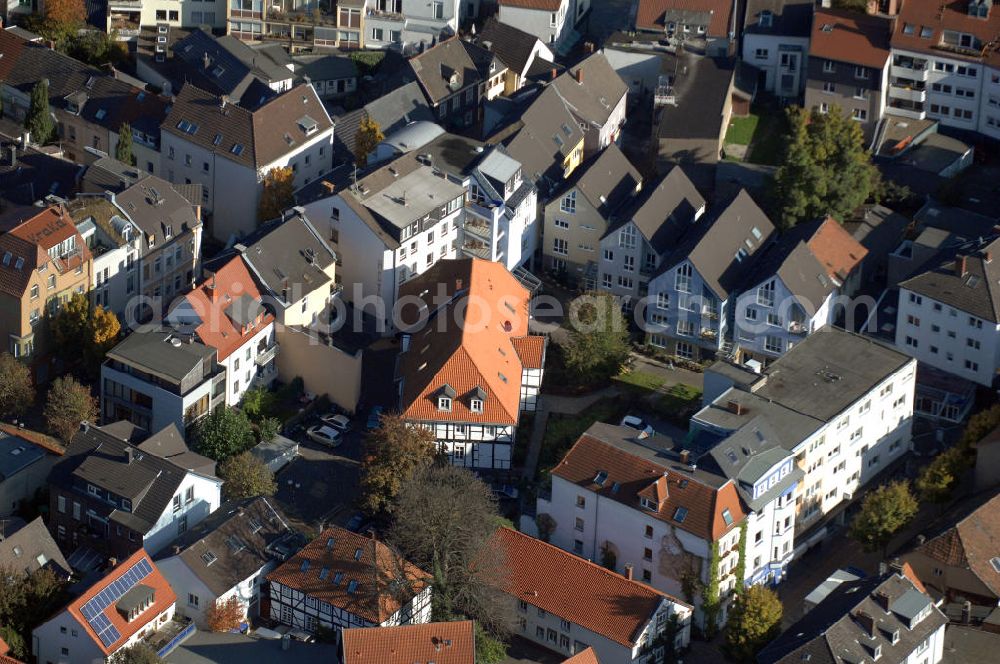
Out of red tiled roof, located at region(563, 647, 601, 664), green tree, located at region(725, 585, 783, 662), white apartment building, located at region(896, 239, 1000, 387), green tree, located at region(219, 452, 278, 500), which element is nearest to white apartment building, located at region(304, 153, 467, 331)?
green tree, located at region(219, 452, 278, 500)

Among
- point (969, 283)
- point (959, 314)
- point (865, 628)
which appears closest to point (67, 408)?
point (865, 628)

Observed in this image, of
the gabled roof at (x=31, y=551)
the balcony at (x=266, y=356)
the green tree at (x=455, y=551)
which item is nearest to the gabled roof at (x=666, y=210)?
the balcony at (x=266, y=356)

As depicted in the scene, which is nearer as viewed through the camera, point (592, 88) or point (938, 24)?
point (938, 24)

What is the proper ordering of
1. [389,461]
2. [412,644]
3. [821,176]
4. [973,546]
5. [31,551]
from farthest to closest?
[821,176], [389,461], [973,546], [31,551], [412,644]

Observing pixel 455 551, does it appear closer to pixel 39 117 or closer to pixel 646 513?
pixel 646 513

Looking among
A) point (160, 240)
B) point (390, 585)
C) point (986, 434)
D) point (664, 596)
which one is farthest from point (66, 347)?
point (986, 434)

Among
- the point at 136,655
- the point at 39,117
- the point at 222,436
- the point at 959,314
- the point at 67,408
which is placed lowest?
the point at 136,655
